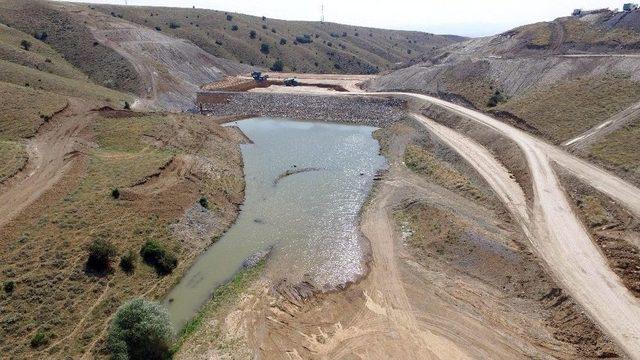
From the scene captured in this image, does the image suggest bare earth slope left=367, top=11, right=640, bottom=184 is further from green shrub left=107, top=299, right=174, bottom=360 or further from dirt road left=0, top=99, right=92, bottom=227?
dirt road left=0, top=99, right=92, bottom=227

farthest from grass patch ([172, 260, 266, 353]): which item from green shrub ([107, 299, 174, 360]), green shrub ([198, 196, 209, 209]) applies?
green shrub ([198, 196, 209, 209])

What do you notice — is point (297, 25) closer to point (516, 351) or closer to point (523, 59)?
point (523, 59)

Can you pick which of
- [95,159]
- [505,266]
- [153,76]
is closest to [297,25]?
[153,76]

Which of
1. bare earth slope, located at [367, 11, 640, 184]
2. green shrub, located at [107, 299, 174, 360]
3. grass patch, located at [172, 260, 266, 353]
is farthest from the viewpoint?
bare earth slope, located at [367, 11, 640, 184]

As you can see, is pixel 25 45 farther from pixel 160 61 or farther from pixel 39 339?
pixel 39 339

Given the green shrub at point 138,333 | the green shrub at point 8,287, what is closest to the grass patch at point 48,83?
the green shrub at point 8,287
